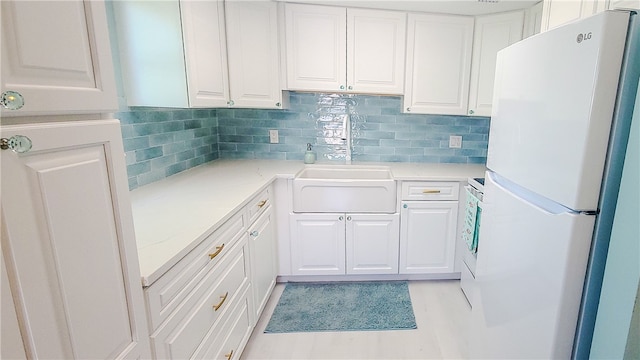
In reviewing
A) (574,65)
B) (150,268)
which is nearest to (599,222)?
(574,65)

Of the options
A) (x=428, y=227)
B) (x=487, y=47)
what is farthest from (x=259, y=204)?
(x=487, y=47)

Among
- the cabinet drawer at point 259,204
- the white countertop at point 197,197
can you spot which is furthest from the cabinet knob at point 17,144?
the cabinet drawer at point 259,204

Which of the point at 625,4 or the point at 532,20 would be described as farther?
the point at 532,20

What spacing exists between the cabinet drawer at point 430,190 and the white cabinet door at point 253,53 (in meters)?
1.15

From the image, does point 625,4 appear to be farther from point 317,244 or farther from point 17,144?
point 317,244

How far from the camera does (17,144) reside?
0.50m

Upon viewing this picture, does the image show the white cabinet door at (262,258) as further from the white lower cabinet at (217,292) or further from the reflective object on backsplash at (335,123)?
Result: the reflective object on backsplash at (335,123)

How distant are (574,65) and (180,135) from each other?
2.16 metres

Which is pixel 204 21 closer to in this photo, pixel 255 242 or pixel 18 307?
pixel 255 242

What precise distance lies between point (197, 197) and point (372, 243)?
1.31 metres

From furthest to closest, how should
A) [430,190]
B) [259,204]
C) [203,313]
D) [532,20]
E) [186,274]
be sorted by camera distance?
[430,190] → [532,20] → [259,204] → [203,313] → [186,274]

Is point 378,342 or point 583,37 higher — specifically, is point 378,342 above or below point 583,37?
below

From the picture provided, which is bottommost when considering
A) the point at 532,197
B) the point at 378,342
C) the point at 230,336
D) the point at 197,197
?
the point at 378,342

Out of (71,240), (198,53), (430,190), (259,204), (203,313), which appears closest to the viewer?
(71,240)
